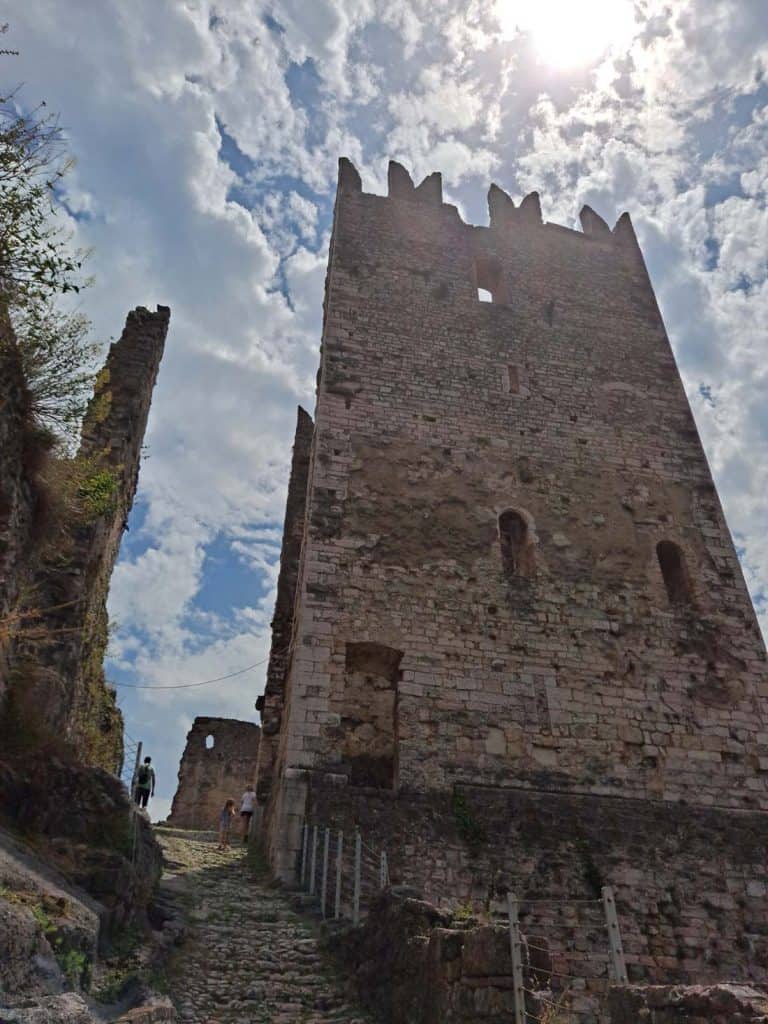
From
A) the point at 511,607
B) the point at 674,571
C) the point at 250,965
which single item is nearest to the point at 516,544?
the point at 511,607

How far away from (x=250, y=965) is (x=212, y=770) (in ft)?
43.1

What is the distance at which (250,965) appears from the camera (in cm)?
587

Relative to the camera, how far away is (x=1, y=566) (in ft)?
22.0

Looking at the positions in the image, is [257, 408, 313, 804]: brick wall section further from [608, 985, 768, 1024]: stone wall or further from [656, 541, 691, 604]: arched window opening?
[608, 985, 768, 1024]: stone wall

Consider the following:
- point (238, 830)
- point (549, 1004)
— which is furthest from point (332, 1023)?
point (238, 830)

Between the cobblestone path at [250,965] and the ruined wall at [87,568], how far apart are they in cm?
209

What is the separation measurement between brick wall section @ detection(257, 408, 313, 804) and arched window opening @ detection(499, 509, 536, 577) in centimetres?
382

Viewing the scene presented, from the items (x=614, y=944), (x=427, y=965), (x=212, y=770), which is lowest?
(x=427, y=965)

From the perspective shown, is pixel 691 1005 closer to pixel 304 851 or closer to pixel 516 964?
pixel 516 964

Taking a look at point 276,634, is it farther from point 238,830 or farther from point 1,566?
point 1,566

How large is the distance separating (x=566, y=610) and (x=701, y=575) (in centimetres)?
243

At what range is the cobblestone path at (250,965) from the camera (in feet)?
16.7

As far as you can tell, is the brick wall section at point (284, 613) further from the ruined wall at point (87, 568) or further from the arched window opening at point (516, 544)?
the arched window opening at point (516, 544)

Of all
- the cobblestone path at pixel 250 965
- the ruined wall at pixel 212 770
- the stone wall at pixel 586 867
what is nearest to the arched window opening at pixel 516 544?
the stone wall at pixel 586 867
